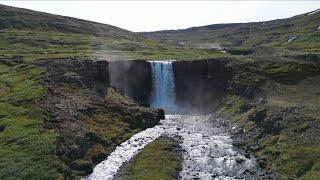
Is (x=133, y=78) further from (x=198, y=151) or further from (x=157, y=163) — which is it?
(x=157, y=163)

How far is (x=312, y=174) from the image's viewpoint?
58.3 meters

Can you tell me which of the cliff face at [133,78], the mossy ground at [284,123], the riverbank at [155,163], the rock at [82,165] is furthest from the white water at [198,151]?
the cliff face at [133,78]

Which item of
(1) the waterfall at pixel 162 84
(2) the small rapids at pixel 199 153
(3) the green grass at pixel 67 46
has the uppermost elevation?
(3) the green grass at pixel 67 46

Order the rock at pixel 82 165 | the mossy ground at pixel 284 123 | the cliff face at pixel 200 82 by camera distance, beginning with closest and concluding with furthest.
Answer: the mossy ground at pixel 284 123 < the rock at pixel 82 165 < the cliff face at pixel 200 82

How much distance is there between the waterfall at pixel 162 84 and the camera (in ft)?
397

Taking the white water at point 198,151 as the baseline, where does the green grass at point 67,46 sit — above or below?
above

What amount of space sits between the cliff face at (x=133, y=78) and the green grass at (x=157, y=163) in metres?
41.7

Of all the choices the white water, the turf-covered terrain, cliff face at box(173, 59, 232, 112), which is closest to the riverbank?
Answer: the turf-covered terrain

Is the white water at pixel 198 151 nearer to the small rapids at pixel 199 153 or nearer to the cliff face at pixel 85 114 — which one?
the small rapids at pixel 199 153

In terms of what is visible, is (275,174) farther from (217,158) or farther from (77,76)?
(77,76)

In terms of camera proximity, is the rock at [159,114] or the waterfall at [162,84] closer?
the rock at [159,114]

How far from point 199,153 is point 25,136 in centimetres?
2712

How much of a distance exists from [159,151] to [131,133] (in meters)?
13.4

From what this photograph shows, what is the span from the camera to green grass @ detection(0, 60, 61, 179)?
62.0m
